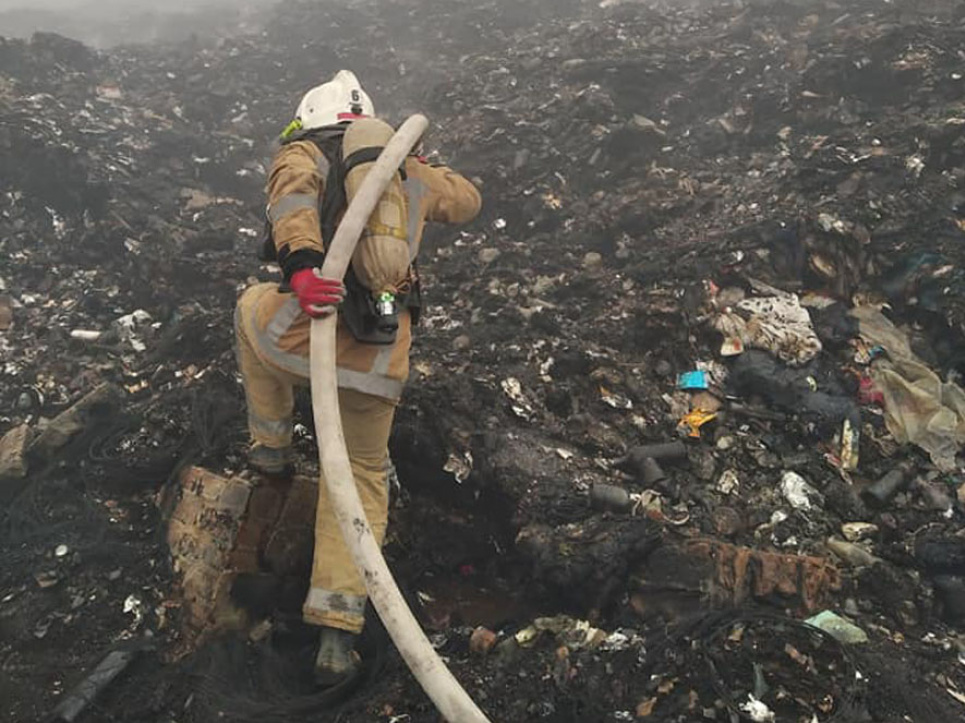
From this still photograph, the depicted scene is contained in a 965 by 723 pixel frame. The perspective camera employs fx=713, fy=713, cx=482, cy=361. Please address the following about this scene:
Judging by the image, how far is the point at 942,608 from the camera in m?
3.02

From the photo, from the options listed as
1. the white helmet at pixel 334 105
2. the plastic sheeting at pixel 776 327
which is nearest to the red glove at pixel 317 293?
the white helmet at pixel 334 105

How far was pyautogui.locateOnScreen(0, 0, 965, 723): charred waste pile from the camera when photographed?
2.67 m

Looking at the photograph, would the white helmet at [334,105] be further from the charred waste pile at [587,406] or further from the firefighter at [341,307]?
the charred waste pile at [587,406]

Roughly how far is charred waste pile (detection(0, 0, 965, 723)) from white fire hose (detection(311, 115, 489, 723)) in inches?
22.5

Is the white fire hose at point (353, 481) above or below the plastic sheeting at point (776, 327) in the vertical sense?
above

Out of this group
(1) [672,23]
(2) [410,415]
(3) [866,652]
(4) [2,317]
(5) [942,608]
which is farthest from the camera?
(1) [672,23]

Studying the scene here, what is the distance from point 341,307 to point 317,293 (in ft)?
0.89

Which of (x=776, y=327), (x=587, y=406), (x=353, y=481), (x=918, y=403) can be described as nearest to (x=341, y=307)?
(x=353, y=481)

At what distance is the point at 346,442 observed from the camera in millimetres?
2949

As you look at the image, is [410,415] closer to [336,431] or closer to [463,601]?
[463,601]

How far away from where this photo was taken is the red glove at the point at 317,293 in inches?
98.1

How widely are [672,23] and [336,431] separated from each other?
9.72m

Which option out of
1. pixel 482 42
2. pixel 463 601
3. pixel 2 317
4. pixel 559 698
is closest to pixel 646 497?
pixel 463 601

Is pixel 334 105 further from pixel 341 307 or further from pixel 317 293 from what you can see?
pixel 317 293
